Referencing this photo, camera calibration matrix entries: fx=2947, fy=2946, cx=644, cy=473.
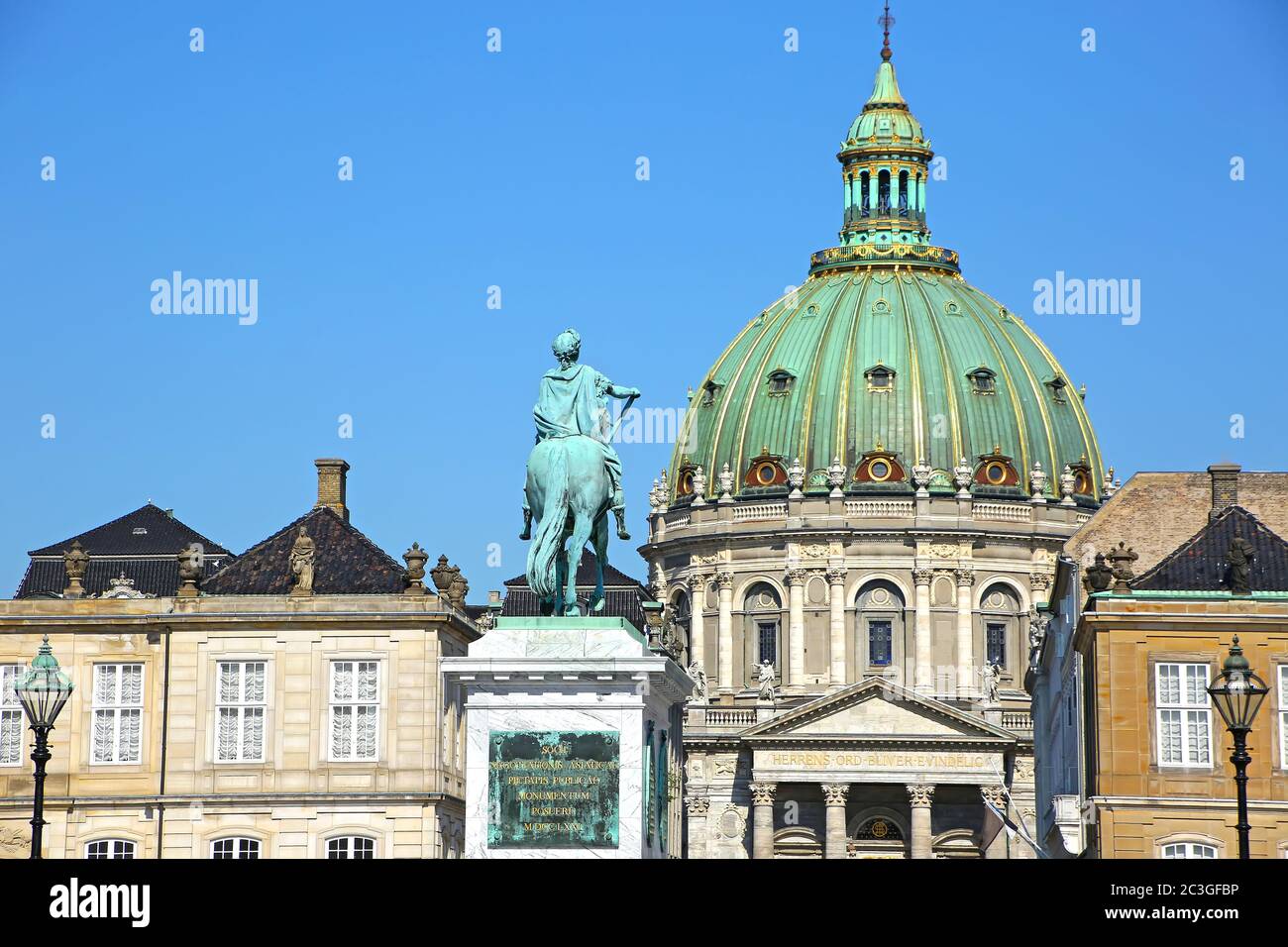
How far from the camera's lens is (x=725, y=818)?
129500 mm

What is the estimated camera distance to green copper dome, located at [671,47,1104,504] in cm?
14150

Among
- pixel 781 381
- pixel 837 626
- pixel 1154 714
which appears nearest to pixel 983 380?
pixel 781 381

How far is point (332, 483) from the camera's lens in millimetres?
72250

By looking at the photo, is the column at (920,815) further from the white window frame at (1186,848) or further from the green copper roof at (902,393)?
the white window frame at (1186,848)

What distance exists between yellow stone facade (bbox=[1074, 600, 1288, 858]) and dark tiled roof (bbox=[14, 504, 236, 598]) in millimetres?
32437

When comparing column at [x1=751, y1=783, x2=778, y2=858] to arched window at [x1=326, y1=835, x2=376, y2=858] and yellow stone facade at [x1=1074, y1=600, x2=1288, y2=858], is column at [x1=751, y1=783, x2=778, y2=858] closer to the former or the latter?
arched window at [x1=326, y1=835, x2=376, y2=858]

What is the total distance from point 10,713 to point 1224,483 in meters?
28.1

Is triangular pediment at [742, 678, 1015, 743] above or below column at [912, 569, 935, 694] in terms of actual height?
below

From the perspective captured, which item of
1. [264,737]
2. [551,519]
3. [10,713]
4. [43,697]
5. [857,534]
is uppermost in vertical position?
[857,534]

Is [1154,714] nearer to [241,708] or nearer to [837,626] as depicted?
[241,708]

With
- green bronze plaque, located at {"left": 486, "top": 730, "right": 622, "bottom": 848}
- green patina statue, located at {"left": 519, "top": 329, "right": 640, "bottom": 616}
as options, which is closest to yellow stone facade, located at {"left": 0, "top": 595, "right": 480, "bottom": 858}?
green patina statue, located at {"left": 519, "top": 329, "right": 640, "bottom": 616}
